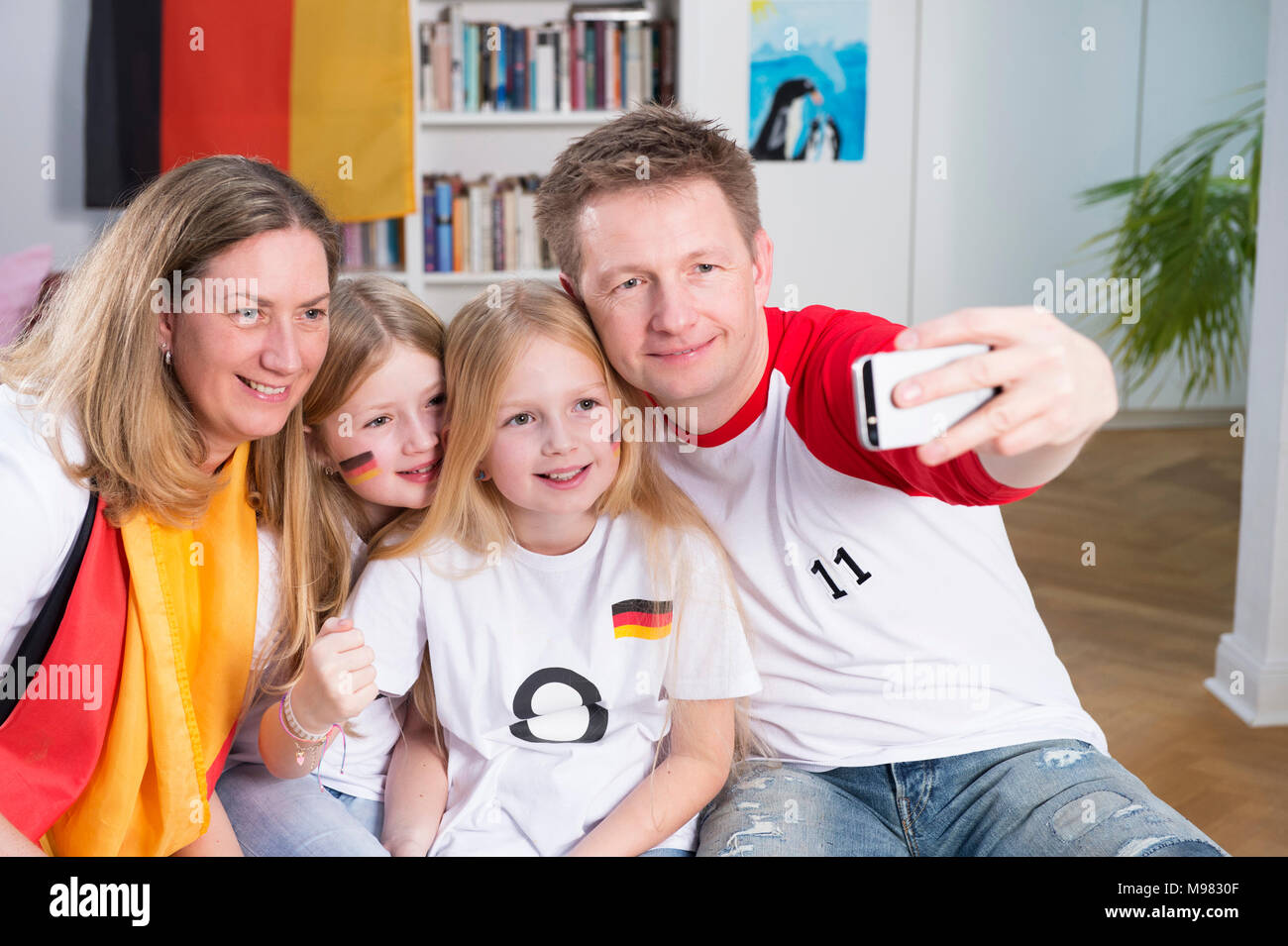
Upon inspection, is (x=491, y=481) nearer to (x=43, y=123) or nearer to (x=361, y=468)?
(x=361, y=468)

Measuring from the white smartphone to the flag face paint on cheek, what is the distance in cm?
69

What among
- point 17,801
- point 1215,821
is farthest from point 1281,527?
point 17,801

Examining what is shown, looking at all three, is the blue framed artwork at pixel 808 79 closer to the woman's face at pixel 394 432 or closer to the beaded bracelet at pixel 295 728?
the woman's face at pixel 394 432

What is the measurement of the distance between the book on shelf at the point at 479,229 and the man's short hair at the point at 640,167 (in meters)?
3.02

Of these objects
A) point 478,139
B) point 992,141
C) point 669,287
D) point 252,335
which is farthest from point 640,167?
point 992,141

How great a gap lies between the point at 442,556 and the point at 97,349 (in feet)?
1.48

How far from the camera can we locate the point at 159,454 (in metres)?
1.27

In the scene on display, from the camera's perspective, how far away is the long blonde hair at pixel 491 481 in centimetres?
139

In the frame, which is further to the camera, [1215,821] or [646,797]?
[1215,821]

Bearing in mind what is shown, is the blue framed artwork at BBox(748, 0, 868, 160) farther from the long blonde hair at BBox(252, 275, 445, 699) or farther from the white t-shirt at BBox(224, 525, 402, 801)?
the white t-shirt at BBox(224, 525, 402, 801)

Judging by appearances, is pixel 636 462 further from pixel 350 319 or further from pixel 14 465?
pixel 14 465

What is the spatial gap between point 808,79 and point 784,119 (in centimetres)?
20

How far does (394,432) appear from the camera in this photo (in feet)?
4.78
